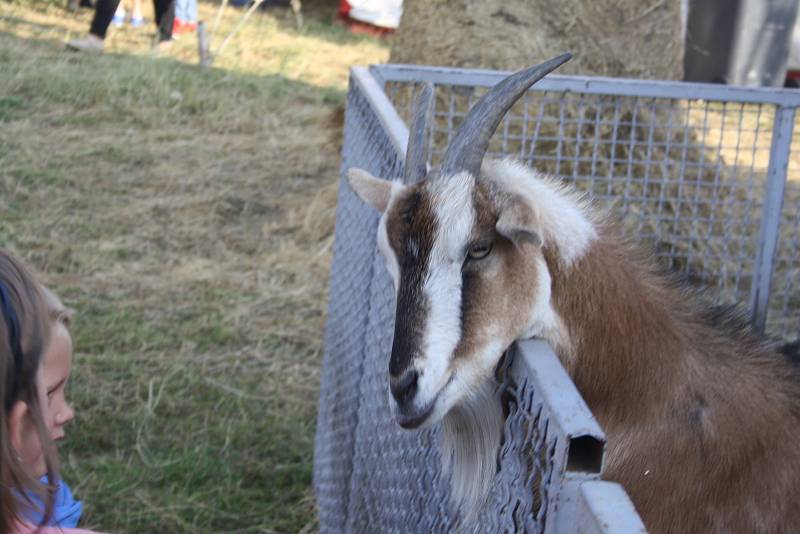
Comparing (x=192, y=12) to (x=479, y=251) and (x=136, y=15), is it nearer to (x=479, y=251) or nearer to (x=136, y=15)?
(x=136, y=15)

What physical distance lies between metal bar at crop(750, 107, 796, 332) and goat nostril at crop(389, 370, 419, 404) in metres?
2.21

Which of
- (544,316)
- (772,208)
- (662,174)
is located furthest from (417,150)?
(662,174)

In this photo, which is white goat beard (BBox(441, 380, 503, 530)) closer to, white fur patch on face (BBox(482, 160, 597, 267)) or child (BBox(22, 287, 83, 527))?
white fur patch on face (BBox(482, 160, 597, 267))

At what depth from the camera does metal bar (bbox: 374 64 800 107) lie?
4027mm

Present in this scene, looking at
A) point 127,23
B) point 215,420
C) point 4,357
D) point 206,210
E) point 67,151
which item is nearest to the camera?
point 4,357

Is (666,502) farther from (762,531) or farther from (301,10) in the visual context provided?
(301,10)

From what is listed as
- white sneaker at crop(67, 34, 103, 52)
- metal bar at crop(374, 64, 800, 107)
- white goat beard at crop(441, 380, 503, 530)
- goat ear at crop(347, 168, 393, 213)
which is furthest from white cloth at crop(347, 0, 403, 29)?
white goat beard at crop(441, 380, 503, 530)

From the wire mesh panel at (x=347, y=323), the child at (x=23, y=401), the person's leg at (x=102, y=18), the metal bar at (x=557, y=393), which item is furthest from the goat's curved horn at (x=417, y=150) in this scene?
the person's leg at (x=102, y=18)

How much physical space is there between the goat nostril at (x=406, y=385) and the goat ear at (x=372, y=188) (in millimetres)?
631

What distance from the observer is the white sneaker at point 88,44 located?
32.6 ft

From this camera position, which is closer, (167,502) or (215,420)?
(167,502)

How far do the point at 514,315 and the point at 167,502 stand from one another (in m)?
2.33

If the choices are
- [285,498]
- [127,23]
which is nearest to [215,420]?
[285,498]

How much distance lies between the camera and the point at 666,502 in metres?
2.68
